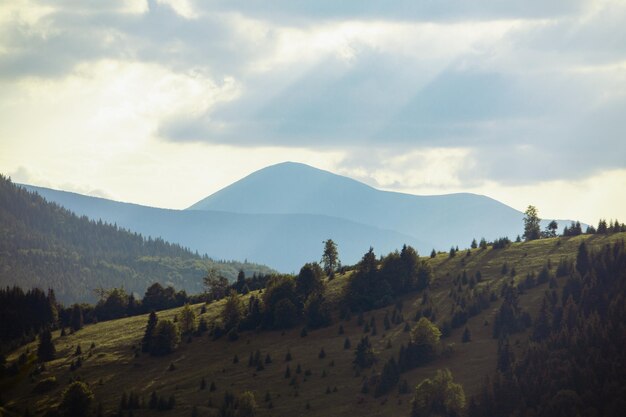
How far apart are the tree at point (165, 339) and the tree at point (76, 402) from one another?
36776 mm

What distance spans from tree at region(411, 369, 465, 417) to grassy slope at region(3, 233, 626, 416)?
17.6 ft

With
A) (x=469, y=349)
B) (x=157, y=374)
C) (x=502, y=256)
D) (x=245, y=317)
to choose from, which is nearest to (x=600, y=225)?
(x=502, y=256)

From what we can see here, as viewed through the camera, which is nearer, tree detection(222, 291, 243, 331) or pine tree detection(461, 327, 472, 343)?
pine tree detection(461, 327, 472, 343)

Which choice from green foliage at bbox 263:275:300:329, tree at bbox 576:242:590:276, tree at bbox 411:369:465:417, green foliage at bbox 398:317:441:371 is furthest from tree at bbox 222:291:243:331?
tree at bbox 576:242:590:276

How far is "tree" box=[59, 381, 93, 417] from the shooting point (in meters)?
146

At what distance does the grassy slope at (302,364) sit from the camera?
141250 millimetres

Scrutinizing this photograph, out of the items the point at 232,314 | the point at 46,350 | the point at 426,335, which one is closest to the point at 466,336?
the point at 426,335

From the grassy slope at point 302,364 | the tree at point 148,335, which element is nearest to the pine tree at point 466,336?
the grassy slope at point 302,364

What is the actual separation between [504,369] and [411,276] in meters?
60.3

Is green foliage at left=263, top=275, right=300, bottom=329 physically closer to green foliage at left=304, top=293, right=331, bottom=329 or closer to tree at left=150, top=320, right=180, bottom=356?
green foliage at left=304, top=293, right=331, bottom=329

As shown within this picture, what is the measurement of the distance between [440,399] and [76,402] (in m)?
67.8

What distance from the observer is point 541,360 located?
5182 inches

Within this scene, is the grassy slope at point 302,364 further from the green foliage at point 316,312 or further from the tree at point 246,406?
the tree at point 246,406

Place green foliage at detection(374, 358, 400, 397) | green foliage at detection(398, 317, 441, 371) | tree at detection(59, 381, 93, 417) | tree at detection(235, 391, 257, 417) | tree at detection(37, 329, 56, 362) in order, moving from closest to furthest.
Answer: tree at detection(235, 391, 257, 417) < green foliage at detection(374, 358, 400, 397) < tree at detection(59, 381, 93, 417) < green foliage at detection(398, 317, 441, 371) < tree at detection(37, 329, 56, 362)
